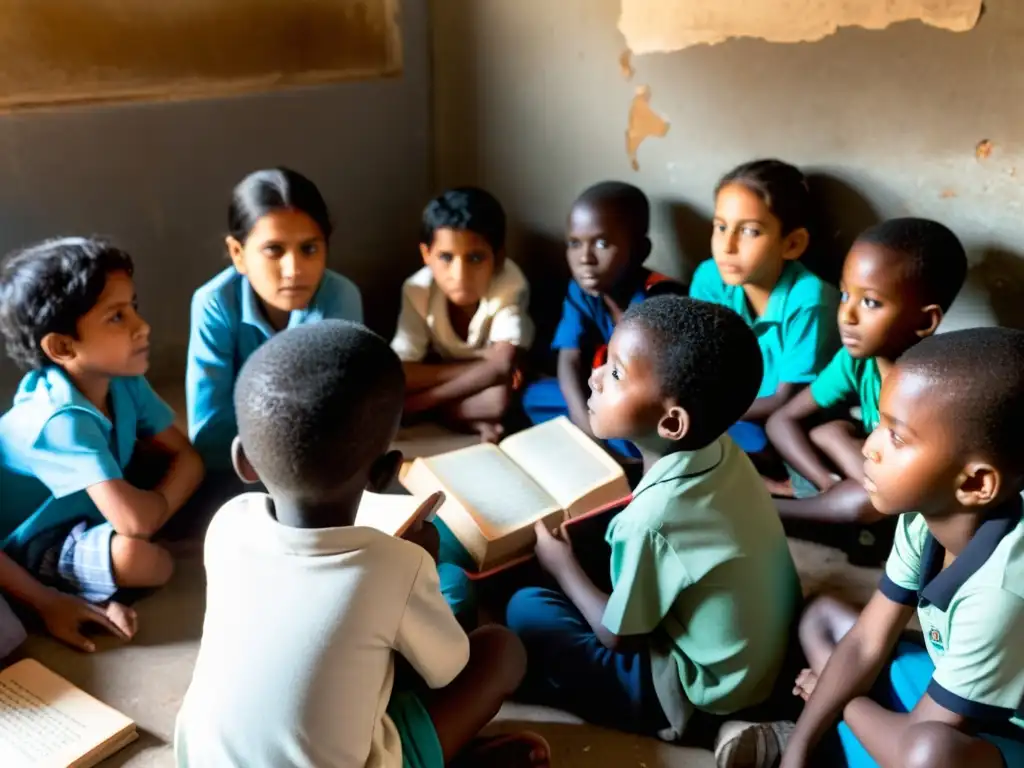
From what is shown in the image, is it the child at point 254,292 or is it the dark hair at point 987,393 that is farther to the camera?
the child at point 254,292

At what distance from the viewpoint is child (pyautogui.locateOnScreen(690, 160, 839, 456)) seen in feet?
6.20

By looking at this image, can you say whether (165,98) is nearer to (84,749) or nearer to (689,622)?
→ (84,749)

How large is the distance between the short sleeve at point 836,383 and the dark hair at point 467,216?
0.77m

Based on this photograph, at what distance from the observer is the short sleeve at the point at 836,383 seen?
1.78 metres

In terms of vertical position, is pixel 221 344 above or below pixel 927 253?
below

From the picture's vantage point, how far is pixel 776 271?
1962 mm

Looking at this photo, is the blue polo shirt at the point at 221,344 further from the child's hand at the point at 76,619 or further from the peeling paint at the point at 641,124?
the peeling paint at the point at 641,124

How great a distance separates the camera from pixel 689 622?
123 cm

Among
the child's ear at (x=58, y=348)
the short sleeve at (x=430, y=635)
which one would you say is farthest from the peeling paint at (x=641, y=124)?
the short sleeve at (x=430, y=635)

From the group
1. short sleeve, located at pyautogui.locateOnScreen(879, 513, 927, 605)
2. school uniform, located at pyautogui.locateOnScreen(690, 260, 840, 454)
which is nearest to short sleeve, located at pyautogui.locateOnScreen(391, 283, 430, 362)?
school uniform, located at pyautogui.locateOnScreen(690, 260, 840, 454)

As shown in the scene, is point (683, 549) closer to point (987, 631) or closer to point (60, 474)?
point (987, 631)

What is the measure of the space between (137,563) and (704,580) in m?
0.93

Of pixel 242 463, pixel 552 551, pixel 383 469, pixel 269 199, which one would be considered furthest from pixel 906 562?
pixel 269 199

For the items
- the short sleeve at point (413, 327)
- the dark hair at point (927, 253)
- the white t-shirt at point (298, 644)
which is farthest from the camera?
the short sleeve at point (413, 327)
